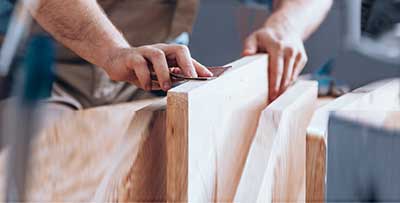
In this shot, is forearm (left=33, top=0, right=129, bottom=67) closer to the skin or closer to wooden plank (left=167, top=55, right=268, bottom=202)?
the skin

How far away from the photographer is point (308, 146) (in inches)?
16.5

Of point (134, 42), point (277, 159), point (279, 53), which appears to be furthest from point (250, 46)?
point (277, 159)

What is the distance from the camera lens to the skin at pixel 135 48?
494 mm

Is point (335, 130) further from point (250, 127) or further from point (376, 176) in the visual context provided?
point (250, 127)

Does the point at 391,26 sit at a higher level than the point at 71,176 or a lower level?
higher

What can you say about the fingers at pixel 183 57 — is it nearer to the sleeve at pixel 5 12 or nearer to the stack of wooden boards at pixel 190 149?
the stack of wooden boards at pixel 190 149

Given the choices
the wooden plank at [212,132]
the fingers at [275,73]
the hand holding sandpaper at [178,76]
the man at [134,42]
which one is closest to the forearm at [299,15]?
the man at [134,42]

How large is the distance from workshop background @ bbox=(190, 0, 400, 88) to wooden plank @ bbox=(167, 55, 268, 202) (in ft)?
0.51

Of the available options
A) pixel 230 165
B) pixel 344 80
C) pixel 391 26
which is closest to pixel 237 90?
pixel 230 165

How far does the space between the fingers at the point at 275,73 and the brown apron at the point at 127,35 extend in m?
0.18

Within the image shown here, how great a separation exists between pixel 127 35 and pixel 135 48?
Answer: 317 mm

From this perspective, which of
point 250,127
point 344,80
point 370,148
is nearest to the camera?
point 370,148

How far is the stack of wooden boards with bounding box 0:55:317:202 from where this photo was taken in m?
0.43

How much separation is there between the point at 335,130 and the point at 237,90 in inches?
5.7
